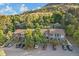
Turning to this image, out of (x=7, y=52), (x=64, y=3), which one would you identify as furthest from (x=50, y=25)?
(x=7, y=52)

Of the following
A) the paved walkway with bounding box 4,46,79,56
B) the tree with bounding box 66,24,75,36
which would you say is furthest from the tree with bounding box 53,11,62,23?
the paved walkway with bounding box 4,46,79,56

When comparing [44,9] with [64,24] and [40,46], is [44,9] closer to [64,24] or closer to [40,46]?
[64,24]

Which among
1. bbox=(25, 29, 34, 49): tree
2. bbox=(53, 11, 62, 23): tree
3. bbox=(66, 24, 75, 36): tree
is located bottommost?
bbox=(25, 29, 34, 49): tree

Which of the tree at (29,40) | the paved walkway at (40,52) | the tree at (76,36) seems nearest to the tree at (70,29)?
the tree at (76,36)

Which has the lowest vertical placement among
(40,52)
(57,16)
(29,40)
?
(40,52)

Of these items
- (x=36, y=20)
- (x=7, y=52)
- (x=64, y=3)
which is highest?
(x=64, y=3)

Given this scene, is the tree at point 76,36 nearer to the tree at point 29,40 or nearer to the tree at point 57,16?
the tree at point 57,16

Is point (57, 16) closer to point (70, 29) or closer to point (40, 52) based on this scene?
point (70, 29)

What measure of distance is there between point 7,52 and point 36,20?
420 mm

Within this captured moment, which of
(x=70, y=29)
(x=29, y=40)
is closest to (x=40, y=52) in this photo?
(x=29, y=40)

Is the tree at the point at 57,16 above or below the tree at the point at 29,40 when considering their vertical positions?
above

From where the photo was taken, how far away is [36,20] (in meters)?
1.81

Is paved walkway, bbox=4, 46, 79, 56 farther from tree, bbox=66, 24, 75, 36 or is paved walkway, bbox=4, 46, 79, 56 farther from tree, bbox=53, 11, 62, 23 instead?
tree, bbox=53, 11, 62, 23

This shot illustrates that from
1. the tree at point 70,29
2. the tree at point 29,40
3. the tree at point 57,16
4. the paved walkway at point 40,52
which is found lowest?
the paved walkway at point 40,52
